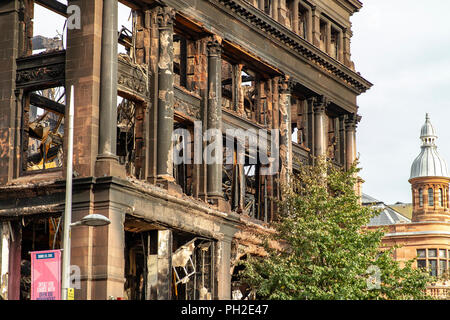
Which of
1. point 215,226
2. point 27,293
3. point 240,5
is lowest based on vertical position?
point 27,293

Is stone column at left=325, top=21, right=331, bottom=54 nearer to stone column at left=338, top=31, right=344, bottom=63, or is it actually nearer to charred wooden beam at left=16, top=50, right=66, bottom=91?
stone column at left=338, top=31, right=344, bottom=63

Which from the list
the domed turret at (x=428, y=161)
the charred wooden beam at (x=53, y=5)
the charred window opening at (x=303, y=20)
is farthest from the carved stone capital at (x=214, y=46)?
the domed turret at (x=428, y=161)

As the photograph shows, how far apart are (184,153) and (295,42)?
38.8 feet

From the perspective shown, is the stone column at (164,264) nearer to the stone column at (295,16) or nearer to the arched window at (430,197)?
the stone column at (295,16)

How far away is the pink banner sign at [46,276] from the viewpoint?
33.7 metres

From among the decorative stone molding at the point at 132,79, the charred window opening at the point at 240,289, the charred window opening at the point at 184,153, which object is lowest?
the charred window opening at the point at 240,289

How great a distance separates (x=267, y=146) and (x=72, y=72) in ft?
53.1

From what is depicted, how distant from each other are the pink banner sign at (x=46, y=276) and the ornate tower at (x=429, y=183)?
251ft

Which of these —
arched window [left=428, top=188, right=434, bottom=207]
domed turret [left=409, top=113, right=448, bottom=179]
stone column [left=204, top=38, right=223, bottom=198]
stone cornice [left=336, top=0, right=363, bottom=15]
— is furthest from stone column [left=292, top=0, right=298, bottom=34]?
domed turret [left=409, top=113, right=448, bottom=179]

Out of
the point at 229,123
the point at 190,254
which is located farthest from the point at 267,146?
the point at 190,254

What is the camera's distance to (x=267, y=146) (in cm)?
5266

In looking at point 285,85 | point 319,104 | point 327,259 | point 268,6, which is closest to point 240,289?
point 327,259

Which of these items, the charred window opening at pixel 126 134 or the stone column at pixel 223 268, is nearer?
the stone column at pixel 223 268

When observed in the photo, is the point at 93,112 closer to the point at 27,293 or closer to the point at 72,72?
the point at 72,72
